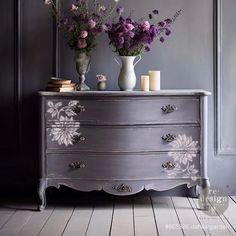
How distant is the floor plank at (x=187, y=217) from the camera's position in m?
3.20

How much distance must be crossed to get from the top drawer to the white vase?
0.79 feet

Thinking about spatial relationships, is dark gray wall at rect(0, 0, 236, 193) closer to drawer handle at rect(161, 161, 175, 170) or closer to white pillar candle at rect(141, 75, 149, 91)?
white pillar candle at rect(141, 75, 149, 91)

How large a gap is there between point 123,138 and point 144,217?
565mm

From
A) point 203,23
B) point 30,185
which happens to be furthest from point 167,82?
point 30,185

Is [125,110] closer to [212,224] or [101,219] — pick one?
[101,219]

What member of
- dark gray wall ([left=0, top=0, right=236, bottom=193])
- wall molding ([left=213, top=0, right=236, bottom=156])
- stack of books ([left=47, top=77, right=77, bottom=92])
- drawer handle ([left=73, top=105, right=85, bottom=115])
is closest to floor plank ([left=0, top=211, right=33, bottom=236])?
→ dark gray wall ([left=0, top=0, right=236, bottom=193])

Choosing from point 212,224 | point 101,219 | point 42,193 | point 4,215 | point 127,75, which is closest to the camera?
point 212,224

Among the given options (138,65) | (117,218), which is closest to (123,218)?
(117,218)

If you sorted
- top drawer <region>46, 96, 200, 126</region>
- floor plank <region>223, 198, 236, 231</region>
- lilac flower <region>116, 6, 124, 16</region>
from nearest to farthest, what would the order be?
1. floor plank <region>223, 198, 236, 231</region>
2. top drawer <region>46, 96, 200, 126</region>
3. lilac flower <region>116, 6, 124, 16</region>

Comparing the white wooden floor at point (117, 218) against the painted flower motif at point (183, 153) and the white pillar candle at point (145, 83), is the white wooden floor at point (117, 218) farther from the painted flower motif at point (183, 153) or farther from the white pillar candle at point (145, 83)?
the white pillar candle at point (145, 83)

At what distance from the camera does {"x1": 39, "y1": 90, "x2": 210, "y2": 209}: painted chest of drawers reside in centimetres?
363

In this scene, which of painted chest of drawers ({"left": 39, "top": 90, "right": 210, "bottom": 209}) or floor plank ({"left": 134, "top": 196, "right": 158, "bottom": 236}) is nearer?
floor plank ({"left": 134, "top": 196, "right": 158, "bottom": 236})

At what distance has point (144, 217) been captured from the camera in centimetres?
353

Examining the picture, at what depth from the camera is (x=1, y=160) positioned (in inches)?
165
